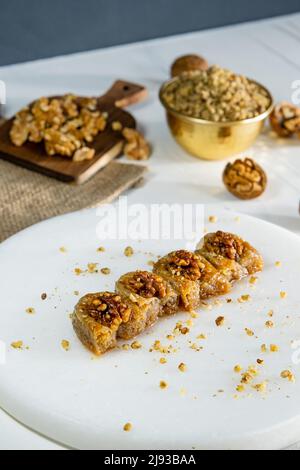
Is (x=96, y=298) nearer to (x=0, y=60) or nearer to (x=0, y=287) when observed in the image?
(x=0, y=287)

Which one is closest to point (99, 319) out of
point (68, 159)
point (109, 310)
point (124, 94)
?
point (109, 310)

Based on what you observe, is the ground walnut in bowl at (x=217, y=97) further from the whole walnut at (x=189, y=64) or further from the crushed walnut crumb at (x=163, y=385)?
the crushed walnut crumb at (x=163, y=385)

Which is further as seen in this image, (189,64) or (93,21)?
(93,21)

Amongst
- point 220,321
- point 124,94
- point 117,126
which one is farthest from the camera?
point 124,94

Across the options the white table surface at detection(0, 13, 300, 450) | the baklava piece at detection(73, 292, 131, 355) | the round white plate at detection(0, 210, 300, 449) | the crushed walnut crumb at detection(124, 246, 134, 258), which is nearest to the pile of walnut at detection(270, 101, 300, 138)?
the white table surface at detection(0, 13, 300, 450)

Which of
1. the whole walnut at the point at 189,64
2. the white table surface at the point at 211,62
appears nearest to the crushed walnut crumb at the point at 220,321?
the white table surface at the point at 211,62

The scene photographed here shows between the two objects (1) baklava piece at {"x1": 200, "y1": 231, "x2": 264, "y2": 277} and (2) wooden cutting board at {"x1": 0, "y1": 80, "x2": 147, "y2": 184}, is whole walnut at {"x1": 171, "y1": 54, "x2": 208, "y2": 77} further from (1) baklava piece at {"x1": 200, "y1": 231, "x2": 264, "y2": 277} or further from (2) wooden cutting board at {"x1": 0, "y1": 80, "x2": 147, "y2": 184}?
(1) baklava piece at {"x1": 200, "y1": 231, "x2": 264, "y2": 277}

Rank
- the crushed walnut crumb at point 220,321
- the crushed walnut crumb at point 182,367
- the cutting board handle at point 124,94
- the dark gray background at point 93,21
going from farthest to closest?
the dark gray background at point 93,21 → the cutting board handle at point 124,94 → the crushed walnut crumb at point 220,321 → the crushed walnut crumb at point 182,367

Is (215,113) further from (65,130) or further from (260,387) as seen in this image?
(260,387)
